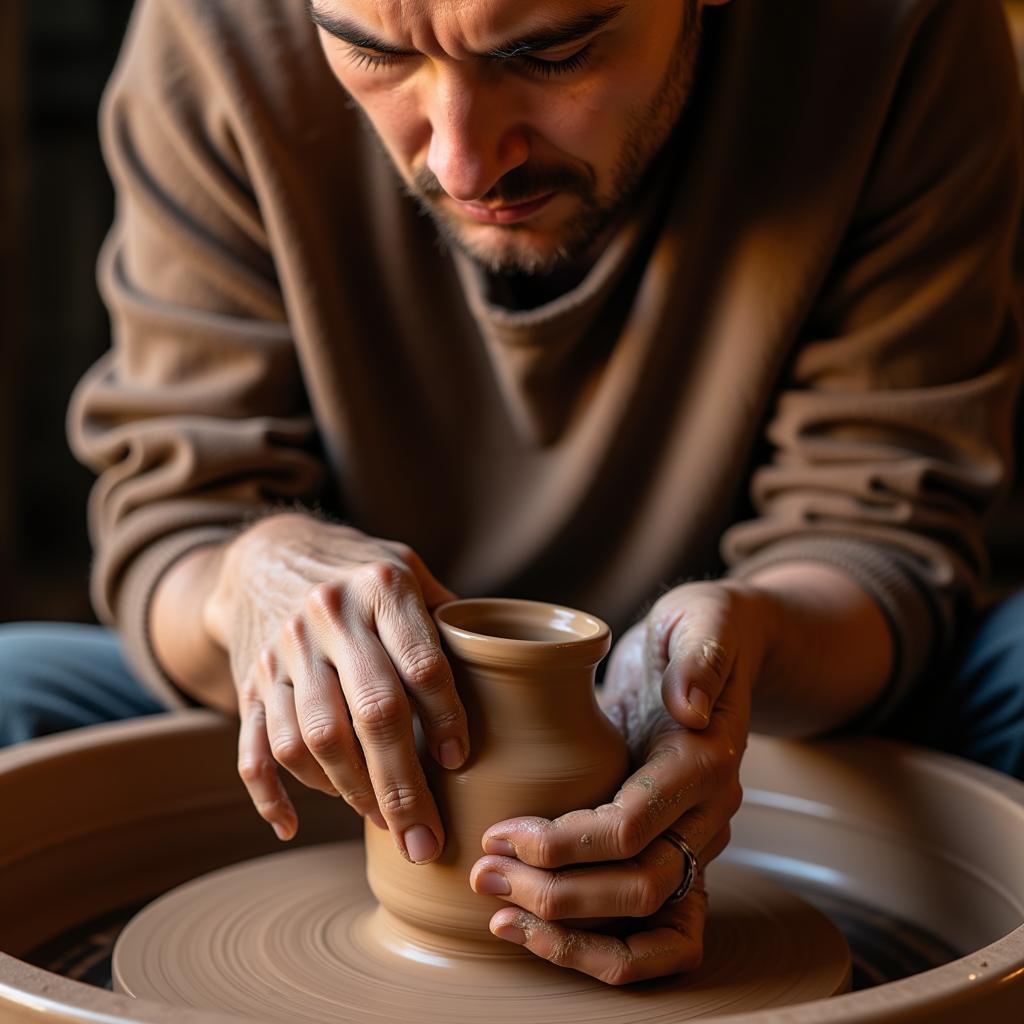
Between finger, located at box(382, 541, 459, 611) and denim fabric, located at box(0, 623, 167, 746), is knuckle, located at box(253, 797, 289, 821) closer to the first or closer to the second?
finger, located at box(382, 541, 459, 611)

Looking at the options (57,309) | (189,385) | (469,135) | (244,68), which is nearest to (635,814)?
(469,135)

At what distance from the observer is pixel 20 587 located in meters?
3.20

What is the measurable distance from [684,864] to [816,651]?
0.37m

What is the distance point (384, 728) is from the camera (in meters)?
0.84

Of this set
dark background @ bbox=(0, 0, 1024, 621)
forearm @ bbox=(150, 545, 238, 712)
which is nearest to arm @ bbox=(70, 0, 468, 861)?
forearm @ bbox=(150, 545, 238, 712)

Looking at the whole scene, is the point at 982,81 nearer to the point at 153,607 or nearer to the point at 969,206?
the point at 969,206

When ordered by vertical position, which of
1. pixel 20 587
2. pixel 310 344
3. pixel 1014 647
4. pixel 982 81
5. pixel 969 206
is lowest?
pixel 20 587

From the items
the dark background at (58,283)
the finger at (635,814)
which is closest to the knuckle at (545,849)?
the finger at (635,814)

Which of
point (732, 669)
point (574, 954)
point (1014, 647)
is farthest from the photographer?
point (1014, 647)

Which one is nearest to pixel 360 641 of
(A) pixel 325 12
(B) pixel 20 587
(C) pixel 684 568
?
(A) pixel 325 12

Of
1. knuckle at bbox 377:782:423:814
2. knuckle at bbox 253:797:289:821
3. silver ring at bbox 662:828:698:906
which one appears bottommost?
silver ring at bbox 662:828:698:906

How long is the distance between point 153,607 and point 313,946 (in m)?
0.47

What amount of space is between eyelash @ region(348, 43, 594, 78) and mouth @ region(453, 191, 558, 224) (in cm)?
13

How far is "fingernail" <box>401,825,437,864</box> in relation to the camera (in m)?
0.87
